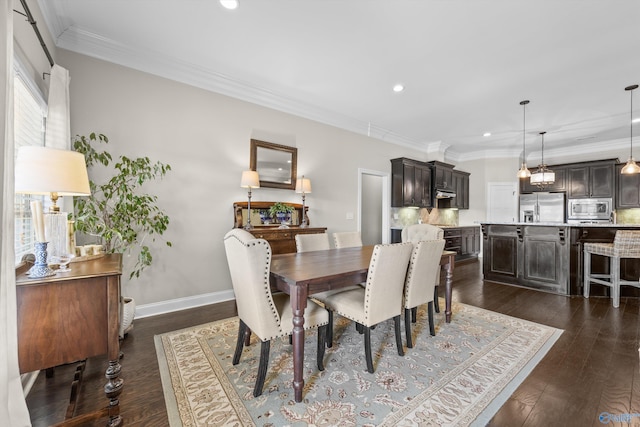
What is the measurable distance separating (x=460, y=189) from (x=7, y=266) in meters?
8.02

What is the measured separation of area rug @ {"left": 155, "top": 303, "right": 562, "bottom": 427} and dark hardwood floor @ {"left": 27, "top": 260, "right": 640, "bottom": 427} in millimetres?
88

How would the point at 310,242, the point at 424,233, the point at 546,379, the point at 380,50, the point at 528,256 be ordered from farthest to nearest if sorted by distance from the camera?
1. the point at 528,256
2. the point at 424,233
3. the point at 310,242
4. the point at 380,50
5. the point at 546,379

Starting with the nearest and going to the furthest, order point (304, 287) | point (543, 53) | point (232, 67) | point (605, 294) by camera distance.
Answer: point (304, 287), point (543, 53), point (232, 67), point (605, 294)

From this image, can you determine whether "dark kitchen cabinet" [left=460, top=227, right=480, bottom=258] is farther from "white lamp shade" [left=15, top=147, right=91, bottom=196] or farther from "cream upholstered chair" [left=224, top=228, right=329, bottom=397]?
"white lamp shade" [left=15, top=147, right=91, bottom=196]

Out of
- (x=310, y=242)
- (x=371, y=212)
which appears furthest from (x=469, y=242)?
(x=310, y=242)

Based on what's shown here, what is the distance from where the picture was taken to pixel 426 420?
4.94ft

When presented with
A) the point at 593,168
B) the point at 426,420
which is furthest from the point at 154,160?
the point at 593,168

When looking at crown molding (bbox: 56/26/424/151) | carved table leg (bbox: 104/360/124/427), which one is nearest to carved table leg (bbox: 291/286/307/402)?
carved table leg (bbox: 104/360/124/427)

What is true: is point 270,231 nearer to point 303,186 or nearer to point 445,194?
point 303,186

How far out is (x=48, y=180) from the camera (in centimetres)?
133

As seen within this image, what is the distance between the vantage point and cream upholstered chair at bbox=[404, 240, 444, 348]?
2252 mm

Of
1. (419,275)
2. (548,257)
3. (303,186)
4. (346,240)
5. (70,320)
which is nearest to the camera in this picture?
(70,320)

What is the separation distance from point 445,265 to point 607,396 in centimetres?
143

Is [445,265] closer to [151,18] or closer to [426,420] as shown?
[426,420]
